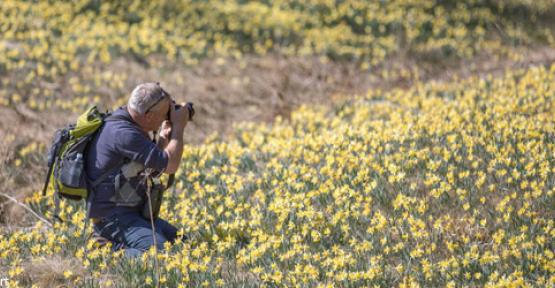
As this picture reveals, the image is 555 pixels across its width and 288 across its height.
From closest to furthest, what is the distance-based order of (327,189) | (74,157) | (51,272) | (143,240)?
1. (51,272)
2. (74,157)
3. (143,240)
4. (327,189)

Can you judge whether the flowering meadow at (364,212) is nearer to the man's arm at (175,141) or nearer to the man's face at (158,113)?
the man's arm at (175,141)

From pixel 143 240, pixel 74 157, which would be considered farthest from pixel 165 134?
pixel 143 240

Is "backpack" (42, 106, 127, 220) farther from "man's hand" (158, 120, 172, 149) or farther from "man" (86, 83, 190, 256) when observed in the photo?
"man's hand" (158, 120, 172, 149)

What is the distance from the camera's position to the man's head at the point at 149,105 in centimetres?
542

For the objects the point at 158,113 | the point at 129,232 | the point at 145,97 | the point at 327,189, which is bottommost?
the point at 129,232

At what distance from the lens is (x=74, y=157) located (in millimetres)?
5398

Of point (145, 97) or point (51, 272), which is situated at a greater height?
point (145, 97)

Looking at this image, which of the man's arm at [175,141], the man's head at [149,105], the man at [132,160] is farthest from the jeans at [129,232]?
the man's head at [149,105]

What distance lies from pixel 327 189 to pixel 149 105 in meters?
1.70

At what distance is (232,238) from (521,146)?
2.64 m

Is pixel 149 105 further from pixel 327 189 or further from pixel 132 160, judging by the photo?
pixel 327 189

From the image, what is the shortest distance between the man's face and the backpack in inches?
7.8

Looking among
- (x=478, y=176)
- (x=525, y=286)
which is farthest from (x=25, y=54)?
(x=525, y=286)

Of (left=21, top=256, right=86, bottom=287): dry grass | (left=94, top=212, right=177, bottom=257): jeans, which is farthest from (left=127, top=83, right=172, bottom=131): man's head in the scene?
(left=21, top=256, right=86, bottom=287): dry grass
